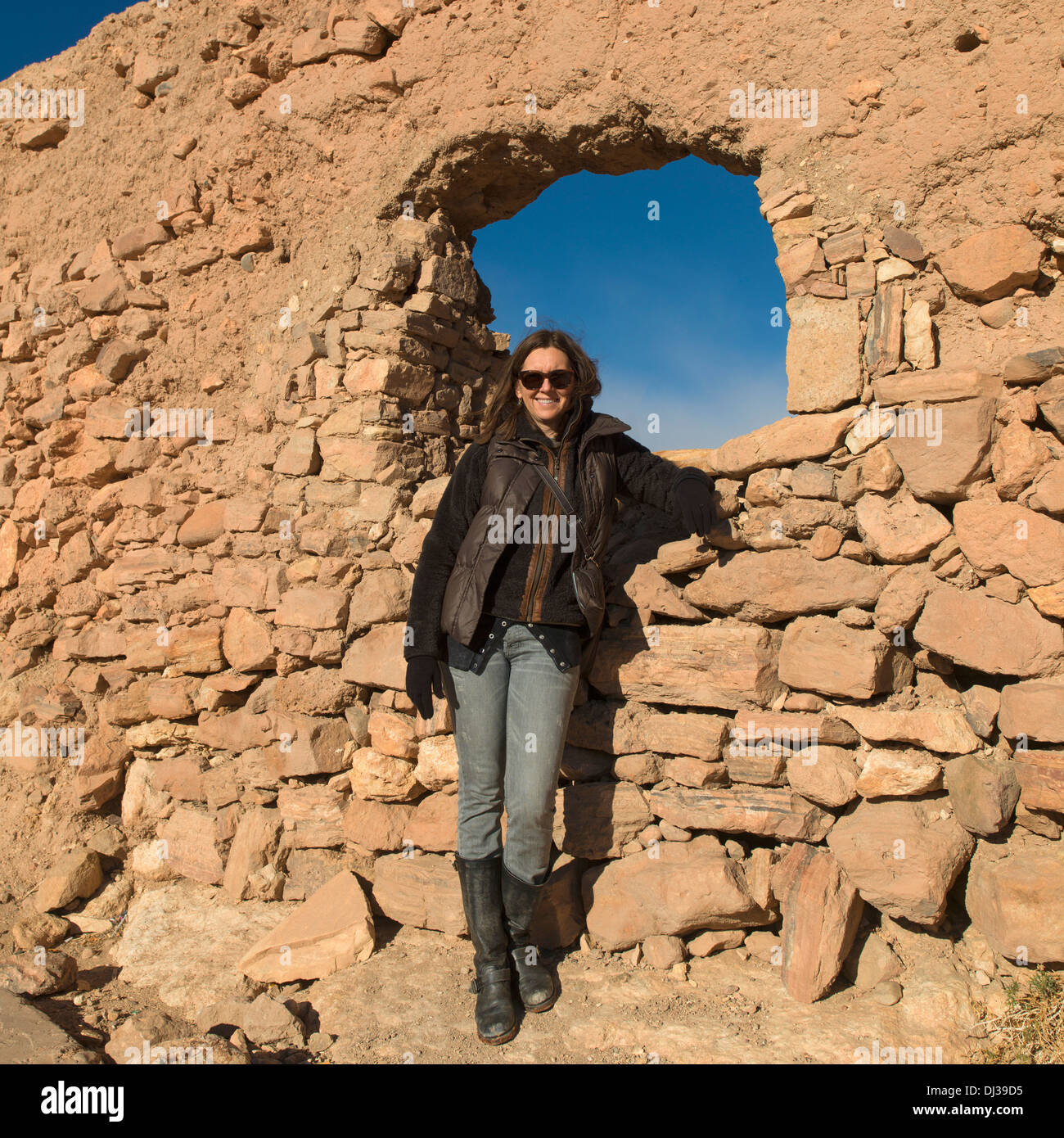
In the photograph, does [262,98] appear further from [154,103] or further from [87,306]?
[87,306]

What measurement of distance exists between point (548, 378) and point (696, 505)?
596mm

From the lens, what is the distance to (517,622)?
2.62m

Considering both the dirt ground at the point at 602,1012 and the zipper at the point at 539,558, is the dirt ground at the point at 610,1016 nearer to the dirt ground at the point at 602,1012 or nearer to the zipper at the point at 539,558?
the dirt ground at the point at 602,1012

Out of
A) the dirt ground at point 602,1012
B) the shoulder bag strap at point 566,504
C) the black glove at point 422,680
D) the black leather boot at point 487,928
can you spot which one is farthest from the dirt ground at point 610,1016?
the shoulder bag strap at point 566,504

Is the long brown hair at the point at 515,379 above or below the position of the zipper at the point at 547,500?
above

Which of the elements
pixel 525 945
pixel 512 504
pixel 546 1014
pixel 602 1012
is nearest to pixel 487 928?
pixel 525 945

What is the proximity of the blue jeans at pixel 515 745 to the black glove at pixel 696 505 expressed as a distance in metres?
0.57

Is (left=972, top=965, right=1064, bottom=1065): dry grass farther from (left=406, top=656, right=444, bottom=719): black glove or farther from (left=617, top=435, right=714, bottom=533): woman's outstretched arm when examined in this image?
(left=406, top=656, right=444, bottom=719): black glove

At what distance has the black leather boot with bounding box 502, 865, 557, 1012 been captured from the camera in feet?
8.54

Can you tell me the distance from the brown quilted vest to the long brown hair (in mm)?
81

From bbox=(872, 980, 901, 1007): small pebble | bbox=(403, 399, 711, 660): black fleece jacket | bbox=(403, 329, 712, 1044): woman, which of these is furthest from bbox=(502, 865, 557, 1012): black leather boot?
bbox=(872, 980, 901, 1007): small pebble

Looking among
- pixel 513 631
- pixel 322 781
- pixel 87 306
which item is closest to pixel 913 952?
pixel 513 631

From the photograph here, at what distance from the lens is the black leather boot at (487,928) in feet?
8.45
